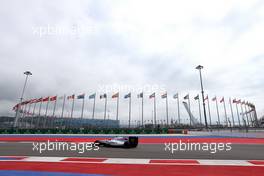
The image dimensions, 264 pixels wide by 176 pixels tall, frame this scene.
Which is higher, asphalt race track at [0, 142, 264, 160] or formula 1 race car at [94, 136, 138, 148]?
formula 1 race car at [94, 136, 138, 148]

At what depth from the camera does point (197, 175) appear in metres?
6.13

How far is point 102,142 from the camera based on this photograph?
45.6ft

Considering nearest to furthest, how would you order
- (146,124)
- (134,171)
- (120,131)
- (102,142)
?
(134,171) < (102,142) < (120,131) < (146,124)

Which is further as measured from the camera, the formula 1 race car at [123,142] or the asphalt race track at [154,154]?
the formula 1 race car at [123,142]

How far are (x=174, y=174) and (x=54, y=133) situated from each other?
29.8 meters

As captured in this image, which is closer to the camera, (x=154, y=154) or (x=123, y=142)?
(x=154, y=154)

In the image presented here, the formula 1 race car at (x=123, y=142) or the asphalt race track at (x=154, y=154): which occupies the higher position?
the formula 1 race car at (x=123, y=142)

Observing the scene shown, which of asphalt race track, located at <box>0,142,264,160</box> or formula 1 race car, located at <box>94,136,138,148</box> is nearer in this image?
asphalt race track, located at <box>0,142,264,160</box>

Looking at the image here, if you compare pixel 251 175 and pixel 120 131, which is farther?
pixel 120 131

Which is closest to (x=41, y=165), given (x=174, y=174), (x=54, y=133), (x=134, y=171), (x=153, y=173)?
(x=134, y=171)

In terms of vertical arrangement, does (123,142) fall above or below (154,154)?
above

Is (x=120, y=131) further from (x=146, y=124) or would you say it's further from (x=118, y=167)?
(x=118, y=167)

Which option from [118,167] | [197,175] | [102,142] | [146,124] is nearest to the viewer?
[197,175]

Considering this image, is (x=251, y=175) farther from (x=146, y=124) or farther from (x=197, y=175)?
(x=146, y=124)
